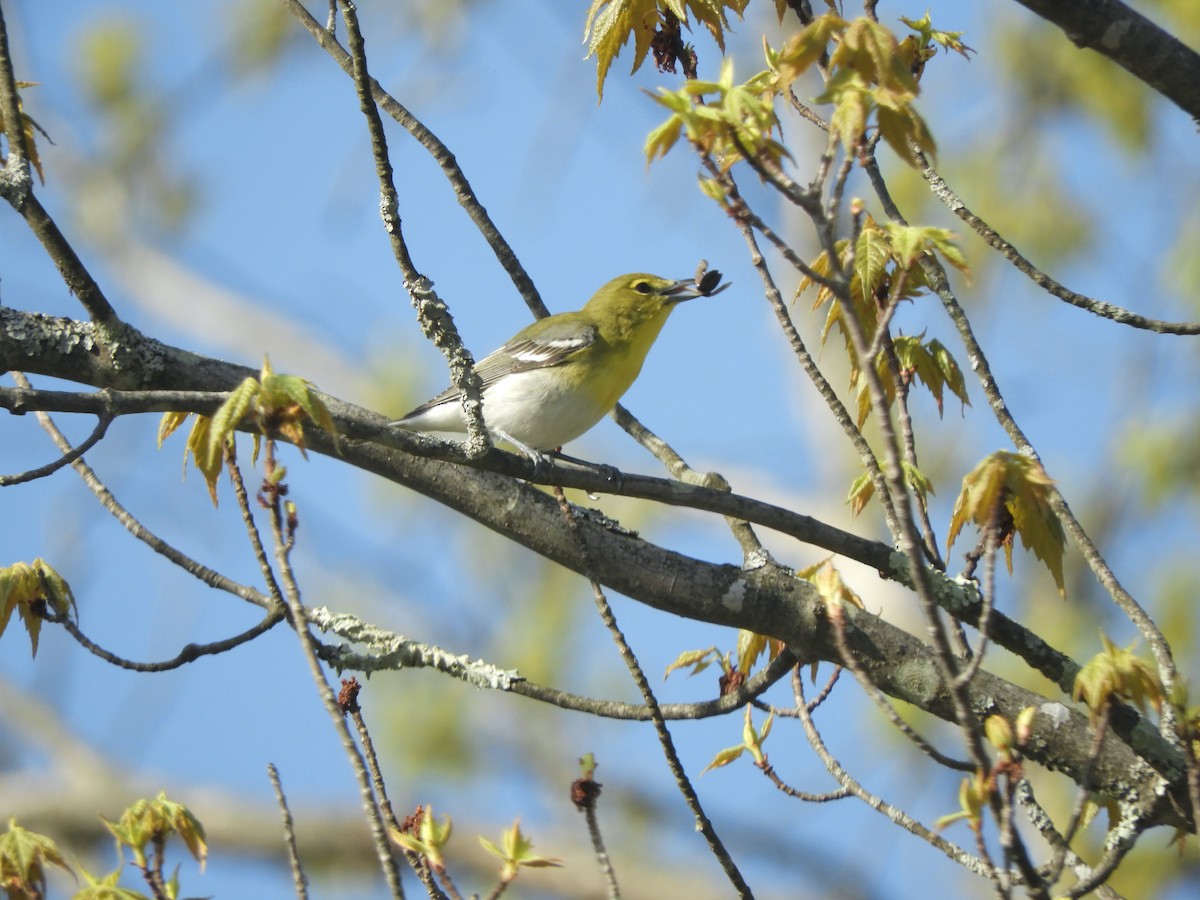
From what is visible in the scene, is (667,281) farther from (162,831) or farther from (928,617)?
(928,617)

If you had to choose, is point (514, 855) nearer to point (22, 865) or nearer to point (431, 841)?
point (431, 841)

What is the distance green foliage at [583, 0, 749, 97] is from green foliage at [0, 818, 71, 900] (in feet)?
7.50

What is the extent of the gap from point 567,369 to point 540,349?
1.09 ft

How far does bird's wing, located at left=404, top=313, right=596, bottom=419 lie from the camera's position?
18.0 ft

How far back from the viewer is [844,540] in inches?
117

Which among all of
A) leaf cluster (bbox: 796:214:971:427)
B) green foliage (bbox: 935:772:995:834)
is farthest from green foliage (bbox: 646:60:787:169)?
green foliage (bbox: 935:772:995:834)

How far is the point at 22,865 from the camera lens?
2760 mm

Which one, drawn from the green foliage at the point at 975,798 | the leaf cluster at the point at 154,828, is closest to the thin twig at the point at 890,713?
the green foliage at the point at 975,798

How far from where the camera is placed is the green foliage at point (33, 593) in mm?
3188

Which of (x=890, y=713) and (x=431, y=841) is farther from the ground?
(x=890, y=713)

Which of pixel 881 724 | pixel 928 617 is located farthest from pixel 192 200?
pixel 928 617

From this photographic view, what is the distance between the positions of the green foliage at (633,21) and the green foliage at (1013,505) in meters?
1.38

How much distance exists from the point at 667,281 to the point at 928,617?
4.27 metres

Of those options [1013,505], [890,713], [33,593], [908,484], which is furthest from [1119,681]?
[33,593]
